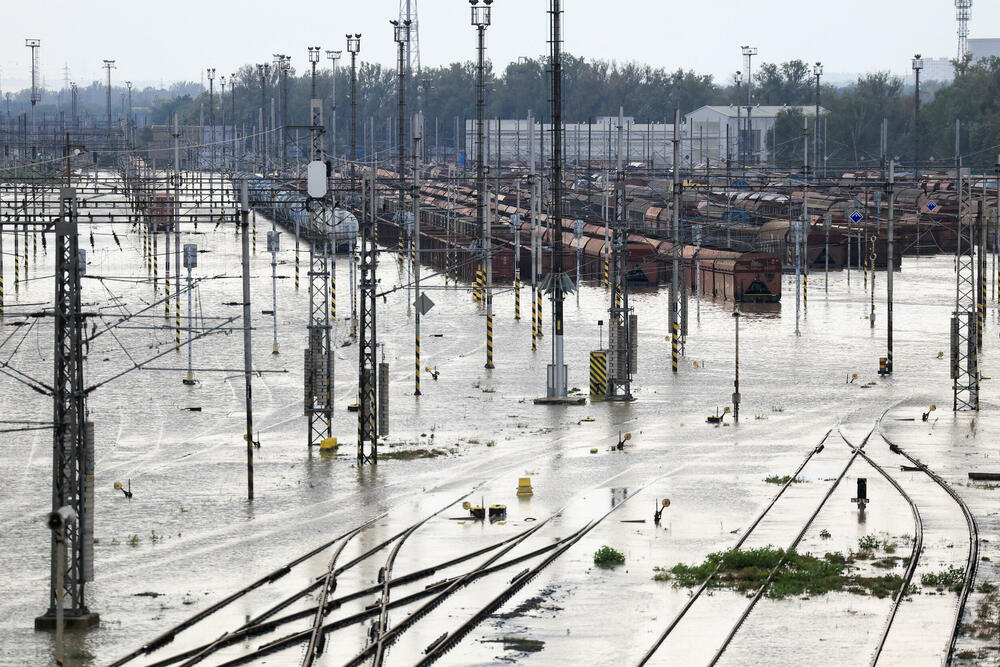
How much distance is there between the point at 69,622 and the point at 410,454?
1356 cm

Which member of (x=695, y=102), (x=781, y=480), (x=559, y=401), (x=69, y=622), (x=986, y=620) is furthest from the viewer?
(x=695, y=102)

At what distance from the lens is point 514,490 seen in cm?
2881

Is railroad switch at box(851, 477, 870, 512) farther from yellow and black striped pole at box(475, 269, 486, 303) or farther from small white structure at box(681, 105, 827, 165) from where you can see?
small white structure at box(681, 105, 827, 165)

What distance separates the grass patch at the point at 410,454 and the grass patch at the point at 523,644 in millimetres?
13088

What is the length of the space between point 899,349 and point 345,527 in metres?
29.4

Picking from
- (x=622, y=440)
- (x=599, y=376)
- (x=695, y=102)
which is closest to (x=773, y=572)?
(x=622, y=440)

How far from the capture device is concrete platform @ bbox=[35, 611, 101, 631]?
63.5 feet

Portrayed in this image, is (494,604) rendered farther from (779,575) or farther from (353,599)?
(779,575)

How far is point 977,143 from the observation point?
413 feet

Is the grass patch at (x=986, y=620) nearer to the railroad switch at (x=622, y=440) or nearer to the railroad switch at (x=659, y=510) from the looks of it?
the railroad switch at (x=659, y=510)

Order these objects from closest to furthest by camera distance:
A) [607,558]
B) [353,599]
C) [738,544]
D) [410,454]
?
[353,599] < [607,558] < [738,544] < [410,454]

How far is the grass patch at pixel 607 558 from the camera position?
23.0 m

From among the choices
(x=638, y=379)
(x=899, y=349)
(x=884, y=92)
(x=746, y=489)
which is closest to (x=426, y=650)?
(x=746, y=489)

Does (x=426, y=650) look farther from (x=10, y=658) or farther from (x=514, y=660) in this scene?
(x=10, y=658)
